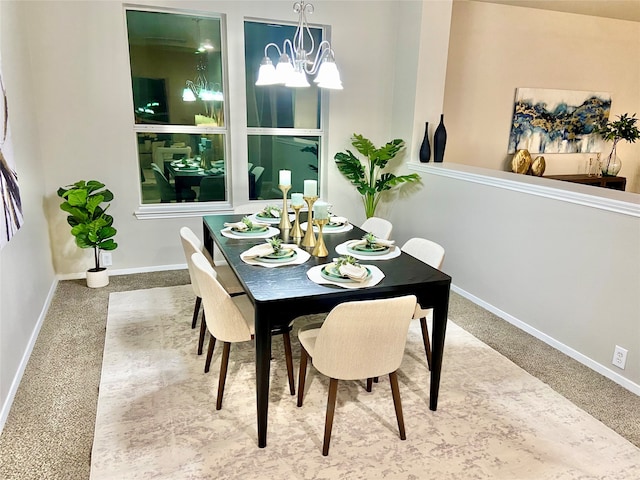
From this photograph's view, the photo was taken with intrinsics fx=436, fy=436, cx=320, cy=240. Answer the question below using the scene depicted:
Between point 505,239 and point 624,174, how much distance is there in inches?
152

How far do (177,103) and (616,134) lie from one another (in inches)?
206

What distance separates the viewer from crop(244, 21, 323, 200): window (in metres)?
4.29

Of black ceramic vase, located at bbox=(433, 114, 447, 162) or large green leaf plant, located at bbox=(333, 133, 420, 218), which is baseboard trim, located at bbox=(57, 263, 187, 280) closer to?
large green leaf plant, located at bbox=(333, 133, 420, 218)

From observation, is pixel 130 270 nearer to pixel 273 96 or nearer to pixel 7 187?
pixel 7 187

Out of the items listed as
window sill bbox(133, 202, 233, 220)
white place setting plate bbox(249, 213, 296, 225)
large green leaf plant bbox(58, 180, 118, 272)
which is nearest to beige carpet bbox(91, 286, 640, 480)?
white place setting plate bbox(249, 213, 296, 225)

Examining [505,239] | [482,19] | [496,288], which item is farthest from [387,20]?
[496,288]

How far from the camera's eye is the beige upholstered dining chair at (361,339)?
172 centimetres

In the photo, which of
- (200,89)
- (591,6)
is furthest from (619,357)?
(591,6)

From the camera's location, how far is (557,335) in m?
2.95

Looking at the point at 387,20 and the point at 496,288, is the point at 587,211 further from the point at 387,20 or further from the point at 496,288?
the point at 387,20

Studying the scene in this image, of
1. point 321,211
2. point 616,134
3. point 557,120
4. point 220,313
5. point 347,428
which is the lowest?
point 347,428

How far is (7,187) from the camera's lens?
2.35 metres

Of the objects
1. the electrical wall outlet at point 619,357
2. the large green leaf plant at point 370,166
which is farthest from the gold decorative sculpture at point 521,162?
the electrical wall outlet at point 619,357

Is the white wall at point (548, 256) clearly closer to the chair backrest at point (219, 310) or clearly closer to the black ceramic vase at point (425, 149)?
the black ceramic vase at point (425, 149)
